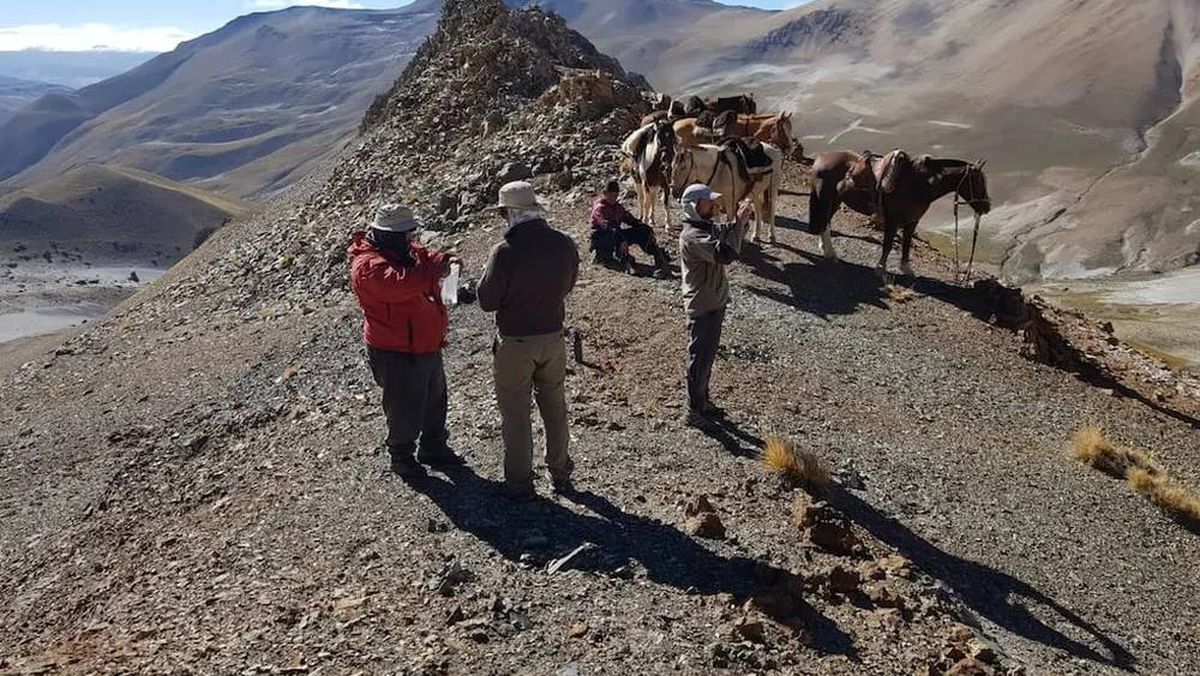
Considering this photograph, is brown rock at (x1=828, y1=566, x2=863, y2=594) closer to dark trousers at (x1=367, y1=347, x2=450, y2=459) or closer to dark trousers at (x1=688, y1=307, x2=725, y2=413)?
dark trousers at (x1=688, y1=307, x2=725, y2=413)

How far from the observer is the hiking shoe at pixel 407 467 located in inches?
332

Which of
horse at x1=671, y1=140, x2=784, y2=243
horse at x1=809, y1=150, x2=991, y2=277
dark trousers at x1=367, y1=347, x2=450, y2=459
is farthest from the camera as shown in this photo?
horse at x1=671, y1=140, x2=784, y2=243

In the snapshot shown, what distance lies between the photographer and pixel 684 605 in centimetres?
643

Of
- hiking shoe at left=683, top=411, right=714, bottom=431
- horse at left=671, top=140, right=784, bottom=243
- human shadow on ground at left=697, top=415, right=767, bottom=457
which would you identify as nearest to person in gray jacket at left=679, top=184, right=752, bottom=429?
hiking shoe at left=683, top=411, right=714, bottom=431

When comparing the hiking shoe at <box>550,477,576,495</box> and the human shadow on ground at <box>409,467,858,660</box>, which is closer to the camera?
the human shadow on ground at <box>409,467,858,660</box>

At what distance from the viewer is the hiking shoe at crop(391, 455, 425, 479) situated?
27.7 feet

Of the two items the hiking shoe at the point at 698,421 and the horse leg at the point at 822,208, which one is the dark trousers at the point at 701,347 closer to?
the hiking shoe at the point at 698,421

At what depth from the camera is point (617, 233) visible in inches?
613

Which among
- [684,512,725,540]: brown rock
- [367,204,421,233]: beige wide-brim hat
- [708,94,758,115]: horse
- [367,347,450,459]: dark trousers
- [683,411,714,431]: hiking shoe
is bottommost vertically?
[684,512,725,540]: brown rock

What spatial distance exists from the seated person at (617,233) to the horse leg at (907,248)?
4069 millimetres

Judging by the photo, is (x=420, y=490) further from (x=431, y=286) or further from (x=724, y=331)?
(x=724, y=331)

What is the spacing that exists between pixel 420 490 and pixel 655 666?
10.6ft

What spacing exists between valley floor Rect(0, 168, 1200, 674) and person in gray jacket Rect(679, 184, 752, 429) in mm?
883

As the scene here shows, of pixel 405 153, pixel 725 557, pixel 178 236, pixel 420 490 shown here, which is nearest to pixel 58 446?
pixel 420 490
